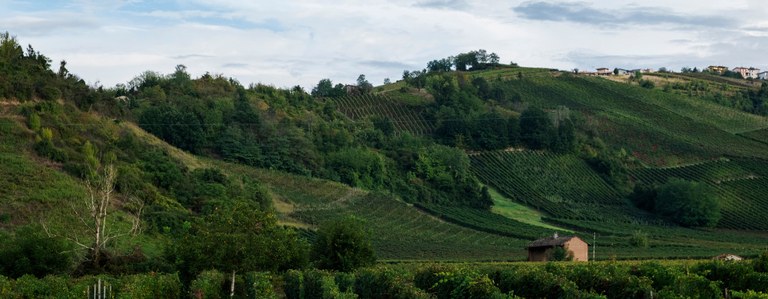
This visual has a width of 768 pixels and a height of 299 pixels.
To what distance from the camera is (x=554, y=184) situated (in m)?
112

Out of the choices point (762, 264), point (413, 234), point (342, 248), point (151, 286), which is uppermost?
point (762, 264)

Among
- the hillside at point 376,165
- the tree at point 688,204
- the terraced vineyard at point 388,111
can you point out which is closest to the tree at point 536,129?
the hillside at point 376,165

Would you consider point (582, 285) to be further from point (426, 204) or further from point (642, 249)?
point (426, 204)

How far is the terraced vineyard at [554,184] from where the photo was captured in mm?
105750

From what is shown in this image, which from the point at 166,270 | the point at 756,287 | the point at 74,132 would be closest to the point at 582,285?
the point at 756,287

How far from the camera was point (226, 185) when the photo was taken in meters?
75.6

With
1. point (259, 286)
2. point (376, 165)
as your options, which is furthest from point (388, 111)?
point (259, 286)

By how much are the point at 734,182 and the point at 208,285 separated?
8547cm

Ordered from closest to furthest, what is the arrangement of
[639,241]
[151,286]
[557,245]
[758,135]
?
[151,286], [557,245], [639,241], [758,135]

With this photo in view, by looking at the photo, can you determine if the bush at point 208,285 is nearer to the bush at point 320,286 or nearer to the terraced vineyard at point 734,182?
the bush at point 320,286

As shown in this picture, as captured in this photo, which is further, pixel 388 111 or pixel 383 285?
pixel 388 111

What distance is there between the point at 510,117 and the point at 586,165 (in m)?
11.2

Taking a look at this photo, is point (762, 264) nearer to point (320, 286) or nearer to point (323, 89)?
point (320, 286)

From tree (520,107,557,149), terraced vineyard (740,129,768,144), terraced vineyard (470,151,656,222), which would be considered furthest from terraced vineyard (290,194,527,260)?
terraced vineyard (740,129,768,144)
